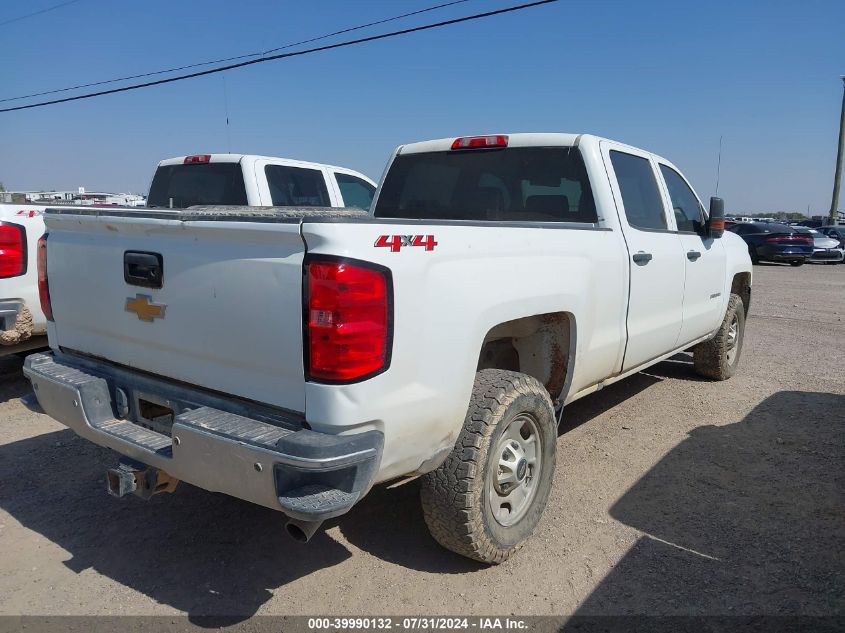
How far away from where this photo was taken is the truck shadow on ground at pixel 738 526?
2943 mm

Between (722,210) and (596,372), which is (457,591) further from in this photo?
(722,210)

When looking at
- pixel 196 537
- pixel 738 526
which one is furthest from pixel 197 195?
pixel 738 526

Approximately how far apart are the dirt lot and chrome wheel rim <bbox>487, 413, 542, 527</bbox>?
0.26 metres

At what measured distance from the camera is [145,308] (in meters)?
2.84

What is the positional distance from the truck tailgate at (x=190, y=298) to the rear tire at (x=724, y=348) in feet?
16.0

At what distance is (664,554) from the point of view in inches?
130

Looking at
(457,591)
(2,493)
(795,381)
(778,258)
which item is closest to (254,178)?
(2,493)

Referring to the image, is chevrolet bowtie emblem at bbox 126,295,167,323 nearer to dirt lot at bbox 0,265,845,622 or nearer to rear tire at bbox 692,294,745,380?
dirt lot at bbox 0,265,845,622

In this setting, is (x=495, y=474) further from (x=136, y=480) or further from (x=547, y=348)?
(x=136, y=480)

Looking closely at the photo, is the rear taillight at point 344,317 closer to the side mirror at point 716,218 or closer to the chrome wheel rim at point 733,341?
the side mirror at point 716,218

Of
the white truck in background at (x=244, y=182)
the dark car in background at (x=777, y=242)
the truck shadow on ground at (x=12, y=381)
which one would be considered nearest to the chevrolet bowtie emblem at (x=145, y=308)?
the truck shadow on ground at (x=12, y=381)

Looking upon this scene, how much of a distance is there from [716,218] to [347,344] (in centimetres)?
393

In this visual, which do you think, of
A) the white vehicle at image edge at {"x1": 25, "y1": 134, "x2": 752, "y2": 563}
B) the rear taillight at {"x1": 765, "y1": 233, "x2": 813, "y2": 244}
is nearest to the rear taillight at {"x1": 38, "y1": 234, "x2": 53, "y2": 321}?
the white vehicle at image edge at {"x1": 25, "y1": 134, "x2": 752, "y2": 563}

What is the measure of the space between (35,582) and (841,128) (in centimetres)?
3640
